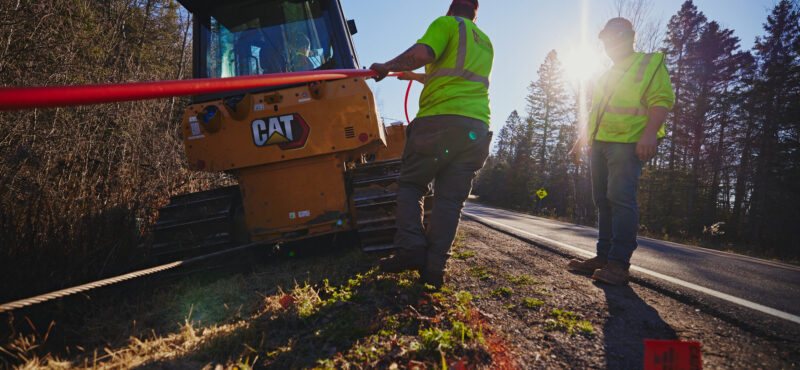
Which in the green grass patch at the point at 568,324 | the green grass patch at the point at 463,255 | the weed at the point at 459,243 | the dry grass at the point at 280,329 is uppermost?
the green grass patch at the point at 568,324

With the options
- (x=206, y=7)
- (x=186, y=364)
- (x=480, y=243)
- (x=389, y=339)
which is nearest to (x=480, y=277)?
(x=389, y=339)

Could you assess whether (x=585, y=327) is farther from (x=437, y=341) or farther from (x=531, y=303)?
(x=437, y=341)

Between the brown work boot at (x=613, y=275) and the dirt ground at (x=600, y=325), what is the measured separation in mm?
72

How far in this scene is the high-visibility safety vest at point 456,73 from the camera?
2.30 m

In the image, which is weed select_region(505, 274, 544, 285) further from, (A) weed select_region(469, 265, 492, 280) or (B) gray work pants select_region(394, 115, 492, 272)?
(B) gray work pants select_region(394, 115, 492, 272)

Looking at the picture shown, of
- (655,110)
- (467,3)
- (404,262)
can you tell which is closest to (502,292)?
(404,262)

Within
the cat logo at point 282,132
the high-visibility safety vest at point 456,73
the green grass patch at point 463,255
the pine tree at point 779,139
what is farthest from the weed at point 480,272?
the pine tree at point 779,139

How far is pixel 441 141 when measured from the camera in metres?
2.23

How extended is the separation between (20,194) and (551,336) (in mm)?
4734

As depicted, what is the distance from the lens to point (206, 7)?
139 inches

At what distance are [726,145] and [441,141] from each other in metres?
32.1

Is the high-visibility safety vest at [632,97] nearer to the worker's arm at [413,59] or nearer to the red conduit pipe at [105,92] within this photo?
the worker's arm at [413,59]

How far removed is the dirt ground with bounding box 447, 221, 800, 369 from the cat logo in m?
1.96

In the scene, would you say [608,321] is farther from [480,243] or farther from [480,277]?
[480,243]
